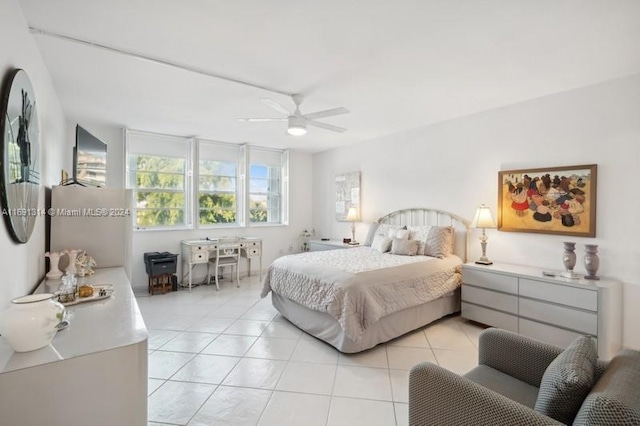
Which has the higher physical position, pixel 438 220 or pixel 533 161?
pixel 533 161

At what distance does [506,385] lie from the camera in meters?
1.61

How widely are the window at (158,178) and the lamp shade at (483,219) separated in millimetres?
4724

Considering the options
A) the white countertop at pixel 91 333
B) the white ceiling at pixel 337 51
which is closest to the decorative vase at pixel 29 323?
the white countertop at pixel 91 333

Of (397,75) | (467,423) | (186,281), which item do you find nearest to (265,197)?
(186,281)

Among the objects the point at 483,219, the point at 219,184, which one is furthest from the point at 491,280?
the point at 219,184

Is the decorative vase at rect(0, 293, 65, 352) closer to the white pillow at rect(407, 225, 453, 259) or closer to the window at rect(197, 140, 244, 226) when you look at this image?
the white pillow at rect(407, 225, 453, 259)

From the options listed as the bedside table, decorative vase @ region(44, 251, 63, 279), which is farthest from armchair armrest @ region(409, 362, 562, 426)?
the bedside table

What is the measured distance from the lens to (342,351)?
278cm

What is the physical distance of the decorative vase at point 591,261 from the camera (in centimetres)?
283

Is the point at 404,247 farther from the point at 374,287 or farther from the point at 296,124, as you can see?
the point at 296,124

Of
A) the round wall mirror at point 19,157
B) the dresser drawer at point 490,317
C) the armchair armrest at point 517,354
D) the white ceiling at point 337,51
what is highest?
the white ceiling at point 337,51

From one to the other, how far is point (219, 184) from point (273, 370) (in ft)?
13.6

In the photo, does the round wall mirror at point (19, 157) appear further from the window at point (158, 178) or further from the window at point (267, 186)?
the window at point (267, 186)

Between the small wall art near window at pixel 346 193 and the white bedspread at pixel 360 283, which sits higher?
the small wall art near window at pixel 346 193
